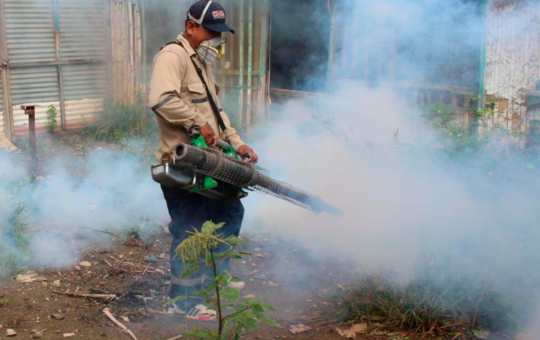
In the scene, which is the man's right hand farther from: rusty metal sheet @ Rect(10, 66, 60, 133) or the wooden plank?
the wooden plank

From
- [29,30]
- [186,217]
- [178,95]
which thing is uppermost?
[29,30]

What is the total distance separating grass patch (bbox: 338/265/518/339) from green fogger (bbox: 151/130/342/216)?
97cm

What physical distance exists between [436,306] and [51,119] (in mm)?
6240

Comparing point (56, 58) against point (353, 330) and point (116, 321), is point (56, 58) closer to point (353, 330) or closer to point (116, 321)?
point (116, 321)

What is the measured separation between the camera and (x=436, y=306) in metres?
3.78

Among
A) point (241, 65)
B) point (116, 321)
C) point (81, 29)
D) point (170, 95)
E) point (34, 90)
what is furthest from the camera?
point (241, 65)

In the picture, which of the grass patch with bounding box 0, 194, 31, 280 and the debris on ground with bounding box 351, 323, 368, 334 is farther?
the grass patch with bounding box 0, 194, 31, 280

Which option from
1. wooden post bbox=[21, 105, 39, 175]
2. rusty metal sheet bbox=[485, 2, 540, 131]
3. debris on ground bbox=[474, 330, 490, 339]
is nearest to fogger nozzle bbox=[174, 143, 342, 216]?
debris on ground bbox=[474, 330, 490, 339]

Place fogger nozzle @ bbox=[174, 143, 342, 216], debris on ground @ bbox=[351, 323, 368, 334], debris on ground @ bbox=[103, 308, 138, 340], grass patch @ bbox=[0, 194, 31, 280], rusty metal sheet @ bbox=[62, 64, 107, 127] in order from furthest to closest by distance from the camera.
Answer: rusty metal sheet @ bbox=[62, 64, 107, 127], grass patch @ bbox=[0, 194, 31, 280], debris on ground @ bbox=[351, 323, 368, 334], debris on ground @ bbox=[103, 308, 138, 340], fogger nozzle @ bbox=[174, 143, 342, 216]

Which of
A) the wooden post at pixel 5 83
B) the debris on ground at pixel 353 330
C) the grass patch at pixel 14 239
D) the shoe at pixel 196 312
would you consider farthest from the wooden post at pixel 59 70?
the debris on ground at pixel 353 330

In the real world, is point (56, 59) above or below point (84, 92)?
above

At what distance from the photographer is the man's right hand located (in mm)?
3826

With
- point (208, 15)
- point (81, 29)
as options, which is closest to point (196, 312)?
point (208, 15)

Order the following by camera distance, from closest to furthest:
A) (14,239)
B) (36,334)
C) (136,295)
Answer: (36,334)
(136,295)
(14,239)
